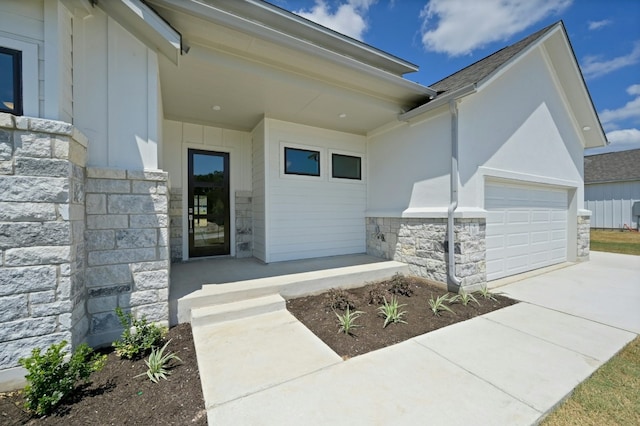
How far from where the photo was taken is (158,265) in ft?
10.2

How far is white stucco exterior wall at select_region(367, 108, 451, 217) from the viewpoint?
5020 mm

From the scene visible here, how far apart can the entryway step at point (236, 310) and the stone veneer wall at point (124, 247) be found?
0.39 m

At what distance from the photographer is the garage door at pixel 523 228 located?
542cm

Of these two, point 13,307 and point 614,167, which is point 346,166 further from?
point 614,167

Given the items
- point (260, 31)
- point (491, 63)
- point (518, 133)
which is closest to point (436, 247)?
point (518, 133)

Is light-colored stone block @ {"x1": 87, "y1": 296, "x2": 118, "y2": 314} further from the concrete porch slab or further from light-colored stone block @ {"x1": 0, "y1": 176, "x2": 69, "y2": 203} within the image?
light-colored stone block @ {"x1": 0, "y1": 176, "x2": 69, "y2": 203}

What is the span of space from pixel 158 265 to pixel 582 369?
15.6 ft

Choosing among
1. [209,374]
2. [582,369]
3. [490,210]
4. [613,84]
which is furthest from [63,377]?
[613,84]

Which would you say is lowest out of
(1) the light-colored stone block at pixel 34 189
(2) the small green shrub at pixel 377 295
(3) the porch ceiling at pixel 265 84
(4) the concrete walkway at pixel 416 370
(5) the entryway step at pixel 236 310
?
(4) the concrete walkway at pixel 416 370

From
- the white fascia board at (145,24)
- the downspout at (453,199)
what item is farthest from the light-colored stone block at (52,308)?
the downspout at (453,199)

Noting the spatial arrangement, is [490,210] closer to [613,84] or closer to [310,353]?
[310,353]

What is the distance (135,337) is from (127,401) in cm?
82

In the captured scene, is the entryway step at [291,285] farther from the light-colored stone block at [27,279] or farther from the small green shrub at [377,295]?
the light-colored stone block at [27,279]

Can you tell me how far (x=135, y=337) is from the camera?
2.77 meters
